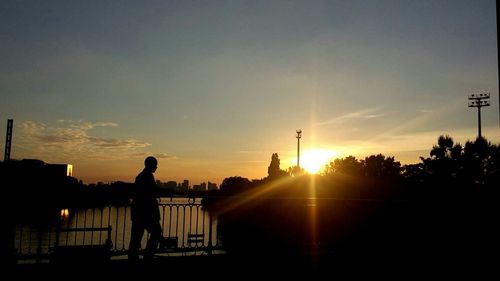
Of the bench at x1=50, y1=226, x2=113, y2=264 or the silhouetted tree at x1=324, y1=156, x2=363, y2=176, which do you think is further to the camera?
the silhouetted tree at x1=324, y1=156, x2=363, y2=176

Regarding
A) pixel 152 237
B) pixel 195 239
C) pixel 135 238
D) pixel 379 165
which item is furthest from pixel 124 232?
pixel 379 165

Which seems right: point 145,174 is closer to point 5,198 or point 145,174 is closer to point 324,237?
point 5,198

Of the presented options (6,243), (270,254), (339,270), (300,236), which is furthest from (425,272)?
(6,243)

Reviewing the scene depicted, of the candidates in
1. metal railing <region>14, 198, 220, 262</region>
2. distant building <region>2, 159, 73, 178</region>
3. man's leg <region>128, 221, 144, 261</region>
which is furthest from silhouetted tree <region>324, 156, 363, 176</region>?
man's leg <region>128, 221, 144, 261</region>

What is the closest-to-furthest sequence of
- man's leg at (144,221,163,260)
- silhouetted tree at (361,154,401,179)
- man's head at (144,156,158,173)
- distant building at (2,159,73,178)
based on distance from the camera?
man's leg at (144,221,163,260), man's head at (144,156,158,173), distant building at (2,159,73,178), silhouetted tree at (361,154,401,179)

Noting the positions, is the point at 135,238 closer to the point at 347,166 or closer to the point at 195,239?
the point at 195,239

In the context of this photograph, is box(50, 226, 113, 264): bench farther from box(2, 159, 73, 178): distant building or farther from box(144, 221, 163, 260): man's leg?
box(2, 159, 73, 178): distant building

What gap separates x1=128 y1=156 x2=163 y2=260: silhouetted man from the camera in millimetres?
8711

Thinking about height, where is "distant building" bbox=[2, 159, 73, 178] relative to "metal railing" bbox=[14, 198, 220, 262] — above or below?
above

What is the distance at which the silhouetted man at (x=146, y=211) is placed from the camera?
8711 mm

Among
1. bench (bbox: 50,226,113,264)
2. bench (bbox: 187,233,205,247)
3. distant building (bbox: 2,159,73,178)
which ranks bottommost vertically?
bench (bbox: 187,233,205,247)

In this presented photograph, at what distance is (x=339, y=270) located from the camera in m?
9.52

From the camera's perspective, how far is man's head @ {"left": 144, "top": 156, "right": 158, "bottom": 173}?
8930 millimetres

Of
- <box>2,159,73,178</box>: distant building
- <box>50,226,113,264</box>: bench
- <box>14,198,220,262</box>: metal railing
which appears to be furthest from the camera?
<box>2,159,73,178</box>: distant building
